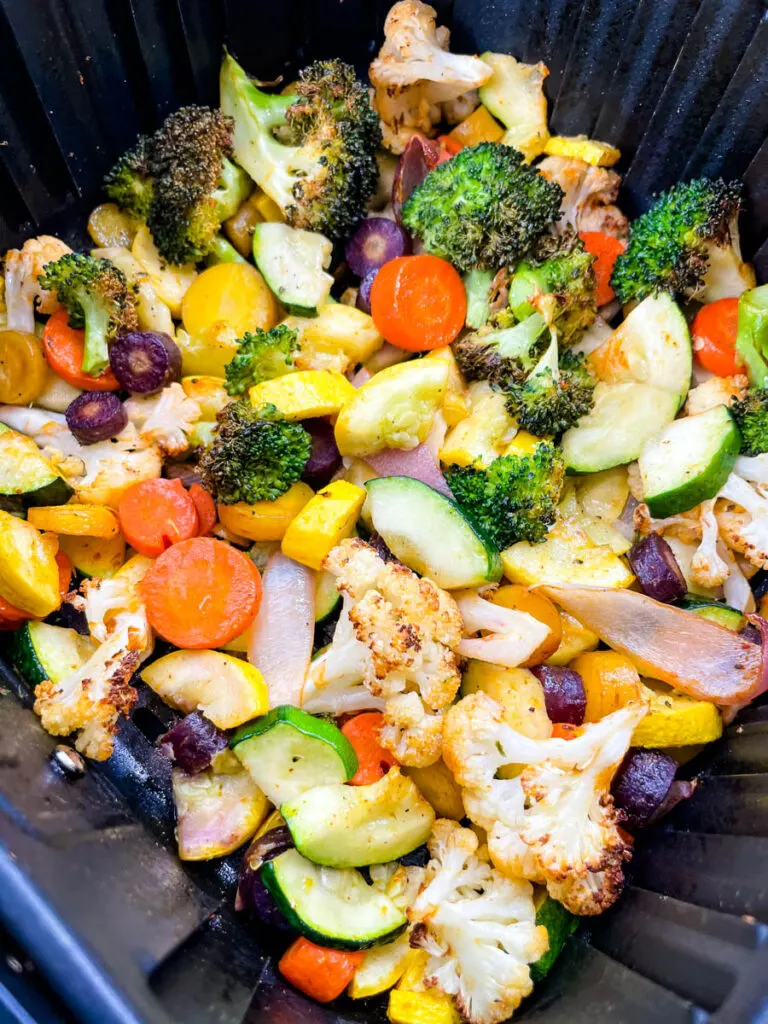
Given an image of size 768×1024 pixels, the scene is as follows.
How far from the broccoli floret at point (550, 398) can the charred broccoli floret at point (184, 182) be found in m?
0.95

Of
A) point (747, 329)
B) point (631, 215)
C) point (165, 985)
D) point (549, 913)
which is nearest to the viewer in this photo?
point (165, 985)

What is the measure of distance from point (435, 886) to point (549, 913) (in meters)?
0.25

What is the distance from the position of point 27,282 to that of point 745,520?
1910 millimetres

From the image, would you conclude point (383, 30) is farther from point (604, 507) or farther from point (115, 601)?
point (115, 601)

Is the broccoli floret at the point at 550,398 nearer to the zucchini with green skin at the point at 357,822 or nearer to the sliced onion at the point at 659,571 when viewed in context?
the sliced onion at the point at 659,571

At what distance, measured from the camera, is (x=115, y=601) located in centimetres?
194

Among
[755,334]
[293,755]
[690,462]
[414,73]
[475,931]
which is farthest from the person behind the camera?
[414,73]

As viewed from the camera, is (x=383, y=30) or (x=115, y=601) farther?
(x=383, y=30)

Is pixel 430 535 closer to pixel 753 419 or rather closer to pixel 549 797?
pixel 549 797

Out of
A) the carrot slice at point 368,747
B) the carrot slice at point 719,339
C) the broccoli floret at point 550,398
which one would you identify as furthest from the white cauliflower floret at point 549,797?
the carrot slice at point 719,339

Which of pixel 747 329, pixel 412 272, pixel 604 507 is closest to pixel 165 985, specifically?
pixel 604 507

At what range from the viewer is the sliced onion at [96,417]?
80.9 inches

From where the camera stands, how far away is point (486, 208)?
2.09m

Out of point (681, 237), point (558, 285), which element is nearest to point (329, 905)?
A: point (558, 285)
